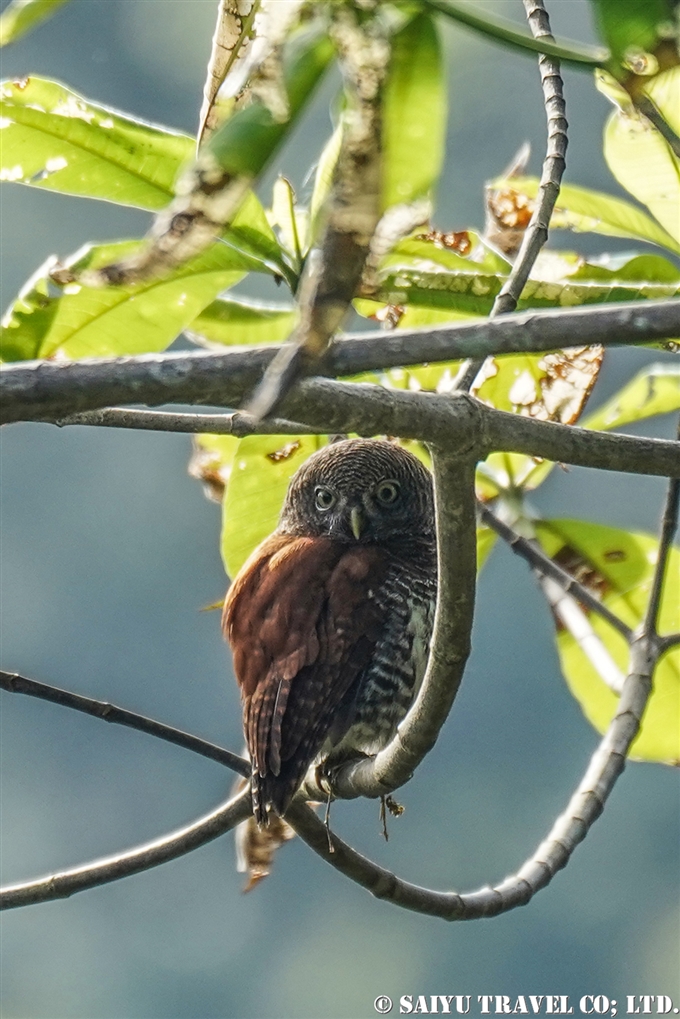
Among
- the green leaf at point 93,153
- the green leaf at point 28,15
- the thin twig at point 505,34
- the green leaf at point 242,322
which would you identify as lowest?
the green leaf at point 28,15

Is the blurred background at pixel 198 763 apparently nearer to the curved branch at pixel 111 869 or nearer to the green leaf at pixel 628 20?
the curved branch at pixel 111 869

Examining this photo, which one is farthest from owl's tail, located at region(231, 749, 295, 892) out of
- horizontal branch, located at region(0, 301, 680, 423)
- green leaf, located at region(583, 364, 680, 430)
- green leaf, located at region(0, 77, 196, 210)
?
horizontal branch, located at region(0, 301, 680, 423)

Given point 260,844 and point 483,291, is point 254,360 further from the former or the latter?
point 260,844

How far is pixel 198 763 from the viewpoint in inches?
Answer: 526

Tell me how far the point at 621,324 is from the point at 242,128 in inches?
19.9

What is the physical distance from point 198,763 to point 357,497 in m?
10.6

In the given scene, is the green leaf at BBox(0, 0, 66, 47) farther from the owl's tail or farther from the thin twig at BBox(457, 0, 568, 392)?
the owl's tail

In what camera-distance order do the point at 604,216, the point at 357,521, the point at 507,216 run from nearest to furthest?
1. the point at 604,216
2. the point at 507,216
3. the point at 357,521

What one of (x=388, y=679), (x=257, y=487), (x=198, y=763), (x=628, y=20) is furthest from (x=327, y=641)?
(x=198, y=763)

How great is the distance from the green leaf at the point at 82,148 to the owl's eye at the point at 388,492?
1.40 meters

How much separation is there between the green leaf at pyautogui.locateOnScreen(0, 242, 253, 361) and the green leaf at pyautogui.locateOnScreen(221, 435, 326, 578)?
738mm

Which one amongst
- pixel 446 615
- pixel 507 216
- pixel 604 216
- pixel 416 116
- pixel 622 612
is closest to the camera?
pixel 416 116

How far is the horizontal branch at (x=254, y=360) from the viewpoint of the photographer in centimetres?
101

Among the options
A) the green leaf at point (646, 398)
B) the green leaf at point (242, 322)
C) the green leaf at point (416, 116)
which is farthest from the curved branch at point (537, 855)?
the green leaf at point (416, 116)
